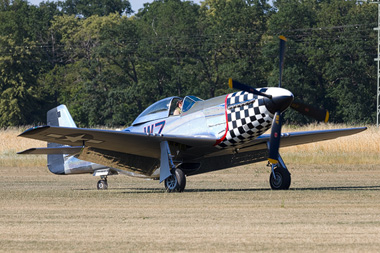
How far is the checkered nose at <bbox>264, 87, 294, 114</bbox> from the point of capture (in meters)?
14.1

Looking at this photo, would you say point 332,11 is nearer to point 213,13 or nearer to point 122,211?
point 213,13

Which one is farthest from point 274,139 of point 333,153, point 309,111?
point 333,153

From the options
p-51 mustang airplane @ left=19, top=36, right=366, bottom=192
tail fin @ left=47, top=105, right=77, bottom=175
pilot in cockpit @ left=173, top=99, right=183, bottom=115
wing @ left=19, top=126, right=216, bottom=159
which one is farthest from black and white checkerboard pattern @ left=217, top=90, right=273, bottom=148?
tail fin @ left=47, top=105, right=77, bottom=175

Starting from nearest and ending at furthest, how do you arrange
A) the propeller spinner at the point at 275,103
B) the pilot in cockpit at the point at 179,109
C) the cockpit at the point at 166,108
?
the propeller spinner at the point at 275,103, the cockpit at the point at 166,108, the pilot in cockpit at the point at 179,109


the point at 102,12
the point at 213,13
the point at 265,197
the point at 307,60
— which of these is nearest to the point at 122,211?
the point at 265,197

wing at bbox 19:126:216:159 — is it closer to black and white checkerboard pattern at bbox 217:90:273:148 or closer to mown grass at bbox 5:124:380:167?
black and white checkerboard pattern at bbox 217:90:273:148

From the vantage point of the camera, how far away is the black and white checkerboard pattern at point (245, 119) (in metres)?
14.5

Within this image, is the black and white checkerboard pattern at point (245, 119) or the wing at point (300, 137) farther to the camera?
the wing at point (300, 137)

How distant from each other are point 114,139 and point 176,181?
1.61 metres

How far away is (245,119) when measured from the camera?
48.0ft

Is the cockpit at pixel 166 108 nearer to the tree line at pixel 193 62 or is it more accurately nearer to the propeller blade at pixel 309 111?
the propeller blade at pixel 309 111

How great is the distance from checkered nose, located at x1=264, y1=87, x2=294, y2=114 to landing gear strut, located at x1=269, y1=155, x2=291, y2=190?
1814 millimetres

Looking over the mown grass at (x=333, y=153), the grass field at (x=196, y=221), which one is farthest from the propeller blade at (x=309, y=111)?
the mown grass at (x=333, y=153)

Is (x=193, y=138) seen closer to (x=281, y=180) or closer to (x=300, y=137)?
(x=281, y=180)
